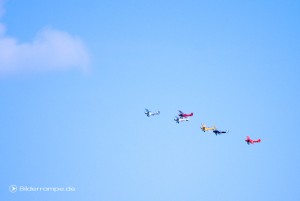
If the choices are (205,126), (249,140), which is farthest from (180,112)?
(249,140)

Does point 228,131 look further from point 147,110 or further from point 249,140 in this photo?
point 147,110

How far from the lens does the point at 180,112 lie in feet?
464

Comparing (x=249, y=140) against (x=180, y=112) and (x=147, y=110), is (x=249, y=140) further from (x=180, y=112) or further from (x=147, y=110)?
(x=147, y=110)

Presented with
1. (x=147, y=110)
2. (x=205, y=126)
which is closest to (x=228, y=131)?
(x=205, y=126)

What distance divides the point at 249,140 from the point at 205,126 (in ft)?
41.7

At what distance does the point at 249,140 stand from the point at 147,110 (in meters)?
29.9

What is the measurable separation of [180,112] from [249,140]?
20.1 m

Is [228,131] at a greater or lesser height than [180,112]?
lesser

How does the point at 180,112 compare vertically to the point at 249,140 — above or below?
above

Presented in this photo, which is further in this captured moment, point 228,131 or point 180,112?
point 180,112

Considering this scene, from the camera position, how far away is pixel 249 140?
139 metres

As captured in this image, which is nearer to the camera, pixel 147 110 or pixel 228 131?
pixel 228 131

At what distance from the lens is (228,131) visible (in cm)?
13162

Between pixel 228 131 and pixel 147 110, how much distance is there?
2647 centimetres
